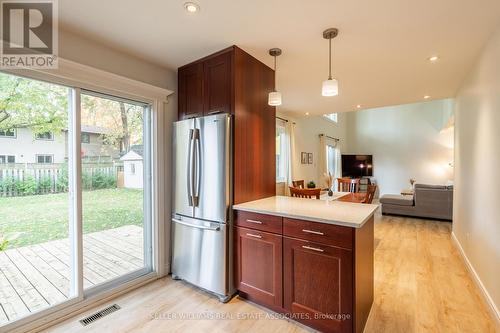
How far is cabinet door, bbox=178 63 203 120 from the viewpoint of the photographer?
103 inches

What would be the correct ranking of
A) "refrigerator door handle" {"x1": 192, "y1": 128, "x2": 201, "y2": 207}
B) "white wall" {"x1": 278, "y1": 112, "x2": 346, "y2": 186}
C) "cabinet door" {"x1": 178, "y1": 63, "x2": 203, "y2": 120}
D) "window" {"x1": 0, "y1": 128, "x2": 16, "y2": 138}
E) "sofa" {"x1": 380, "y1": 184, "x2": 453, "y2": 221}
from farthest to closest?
1. "white wall" {"x1": 278, "y1": 112, "x2": 346, "y2": 186}
2. "sofa" {"x1": 380, "y1": 184, "x2": 453, "y2": 221}
3. "cabinet door" {"x1": 178, "y1": 63, "x2": 203, "y2": 120}
4. "refrigerator door handle" {"x1": 192, "y1": 128, "x2": 201, "y2": 207}
5. "window" {"x1": 0, "y1": 128, "x2": 16, "y2": 138}

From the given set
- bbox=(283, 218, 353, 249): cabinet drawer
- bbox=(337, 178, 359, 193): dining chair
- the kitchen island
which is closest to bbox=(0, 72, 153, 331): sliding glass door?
the kitchen island

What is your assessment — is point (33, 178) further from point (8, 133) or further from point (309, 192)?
point (309, 192)

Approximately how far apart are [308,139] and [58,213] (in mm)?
5920

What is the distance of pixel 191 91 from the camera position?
107 inches

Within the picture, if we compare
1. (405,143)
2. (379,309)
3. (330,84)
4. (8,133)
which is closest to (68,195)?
(8,133)

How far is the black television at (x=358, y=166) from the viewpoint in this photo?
375 inches

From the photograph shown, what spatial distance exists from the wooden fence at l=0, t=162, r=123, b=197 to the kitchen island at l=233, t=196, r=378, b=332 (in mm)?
1619

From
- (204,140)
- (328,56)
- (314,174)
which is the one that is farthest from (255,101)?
(314,174)

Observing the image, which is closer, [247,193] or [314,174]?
[247,193]

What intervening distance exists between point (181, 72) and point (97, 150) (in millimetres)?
1295

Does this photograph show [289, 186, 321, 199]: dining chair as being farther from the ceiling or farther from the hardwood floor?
the ceiling

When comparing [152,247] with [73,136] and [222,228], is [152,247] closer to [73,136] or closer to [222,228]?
[222,228]

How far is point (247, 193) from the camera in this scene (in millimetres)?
2506
